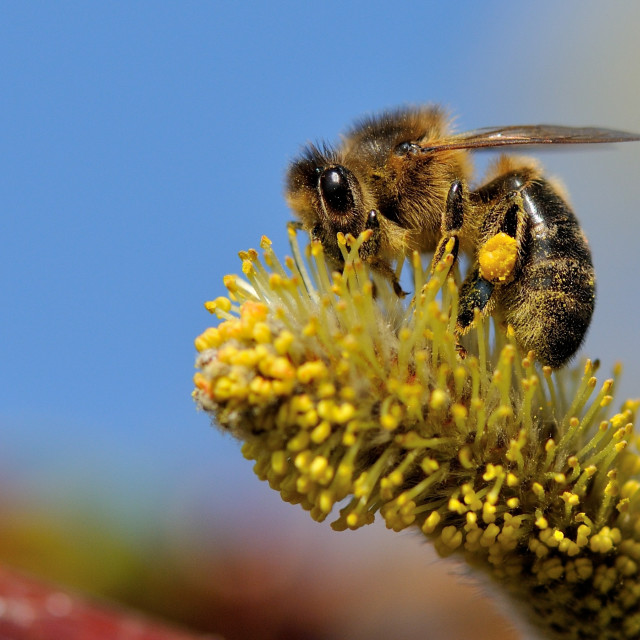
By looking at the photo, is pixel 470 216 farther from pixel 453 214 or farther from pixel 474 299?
pixel 474 299

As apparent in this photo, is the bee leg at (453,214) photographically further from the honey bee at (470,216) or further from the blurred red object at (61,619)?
the blurred red object at (61,619)

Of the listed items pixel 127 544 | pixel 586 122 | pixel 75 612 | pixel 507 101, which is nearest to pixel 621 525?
pixel 75 612

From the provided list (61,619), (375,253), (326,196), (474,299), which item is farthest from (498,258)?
(61,619)

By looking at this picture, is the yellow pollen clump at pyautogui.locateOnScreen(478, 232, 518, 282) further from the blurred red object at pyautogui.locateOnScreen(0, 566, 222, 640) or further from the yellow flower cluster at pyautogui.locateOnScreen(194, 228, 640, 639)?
the blurred red object at pyautogui.locateOnScreen(0, 566, 222, 640)

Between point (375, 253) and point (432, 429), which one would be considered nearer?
point (432, 429)

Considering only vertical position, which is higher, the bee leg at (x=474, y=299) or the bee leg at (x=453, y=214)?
the bee leg at (x=453, y=214)

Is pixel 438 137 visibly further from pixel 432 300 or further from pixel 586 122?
pixel 586 122

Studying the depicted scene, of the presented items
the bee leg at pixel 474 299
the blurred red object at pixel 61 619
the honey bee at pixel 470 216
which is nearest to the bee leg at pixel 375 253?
the honey bee at pixel 470 216
